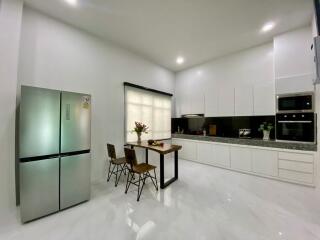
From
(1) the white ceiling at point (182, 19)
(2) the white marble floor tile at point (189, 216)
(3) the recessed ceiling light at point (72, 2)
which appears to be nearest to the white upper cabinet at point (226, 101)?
(1) the white ceiling at point (182, 19)

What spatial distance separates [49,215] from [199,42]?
14.4ft

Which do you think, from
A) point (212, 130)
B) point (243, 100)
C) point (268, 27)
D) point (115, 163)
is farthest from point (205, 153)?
point (268, 27)

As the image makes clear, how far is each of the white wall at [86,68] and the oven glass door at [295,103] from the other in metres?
3.41

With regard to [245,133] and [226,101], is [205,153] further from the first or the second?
[226,101]

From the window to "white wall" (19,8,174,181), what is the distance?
0.71 ft

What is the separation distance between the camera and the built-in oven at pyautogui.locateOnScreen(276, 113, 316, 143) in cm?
286

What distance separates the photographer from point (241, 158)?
3.72 meters

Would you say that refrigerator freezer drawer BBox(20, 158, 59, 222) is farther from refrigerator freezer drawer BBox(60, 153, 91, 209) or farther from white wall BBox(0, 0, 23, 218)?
white wall BBox(0, 0, 23, 218)

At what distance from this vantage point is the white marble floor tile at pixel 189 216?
5.65ft

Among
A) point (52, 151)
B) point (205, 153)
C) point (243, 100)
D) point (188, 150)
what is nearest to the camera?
point (52, 151)

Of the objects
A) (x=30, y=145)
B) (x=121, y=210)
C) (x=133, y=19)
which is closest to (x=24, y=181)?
(x=30, y=145)

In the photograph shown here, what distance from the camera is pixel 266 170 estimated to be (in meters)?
3.35

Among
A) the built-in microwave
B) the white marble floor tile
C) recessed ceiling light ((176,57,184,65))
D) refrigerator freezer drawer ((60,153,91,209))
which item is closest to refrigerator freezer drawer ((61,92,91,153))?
refrigerator freezer drawer ((60,153,91,209))

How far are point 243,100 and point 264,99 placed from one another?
1.52ft
